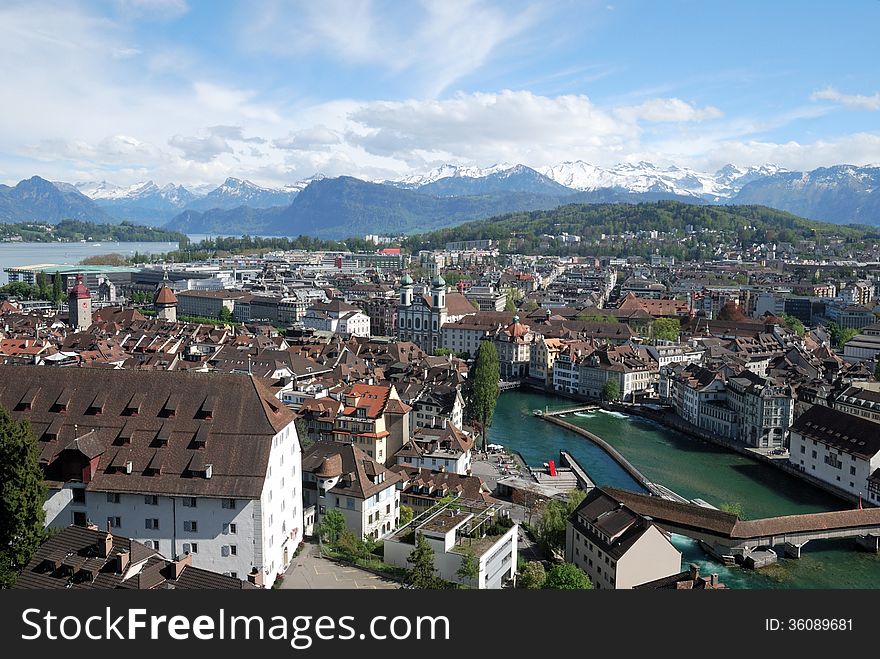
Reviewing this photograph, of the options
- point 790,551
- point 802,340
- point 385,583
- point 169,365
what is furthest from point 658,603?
point 802,340

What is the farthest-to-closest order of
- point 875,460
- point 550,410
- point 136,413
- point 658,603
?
point 550,410 → point 875,460 → point 136,413 → point 658,603

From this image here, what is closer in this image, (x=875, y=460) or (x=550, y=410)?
(x=875, y=460)

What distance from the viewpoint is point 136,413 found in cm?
1294

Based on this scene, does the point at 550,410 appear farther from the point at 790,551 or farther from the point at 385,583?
the point at 385,583

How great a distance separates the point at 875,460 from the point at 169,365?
22.9m

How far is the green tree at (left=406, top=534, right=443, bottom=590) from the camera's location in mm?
11523

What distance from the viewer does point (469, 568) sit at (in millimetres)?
12469

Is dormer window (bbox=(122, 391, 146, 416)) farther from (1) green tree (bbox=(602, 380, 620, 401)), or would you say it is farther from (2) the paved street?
(1) green tree (bbox=(602, 380, 620, 401))

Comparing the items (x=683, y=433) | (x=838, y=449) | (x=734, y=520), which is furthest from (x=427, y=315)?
(x=734, y=520)

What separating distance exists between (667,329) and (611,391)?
14816 millimetres

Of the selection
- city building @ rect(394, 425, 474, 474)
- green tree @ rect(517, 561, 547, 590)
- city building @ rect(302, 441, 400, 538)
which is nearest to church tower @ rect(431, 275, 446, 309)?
city building @ rect(394, 425, 474, 474)

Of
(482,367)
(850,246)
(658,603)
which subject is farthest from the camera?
(850,246)

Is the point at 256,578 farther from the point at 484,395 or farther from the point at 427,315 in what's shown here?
the point at 427,315

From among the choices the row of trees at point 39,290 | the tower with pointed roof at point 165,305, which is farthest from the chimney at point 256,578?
the row of trees at point 39,290
